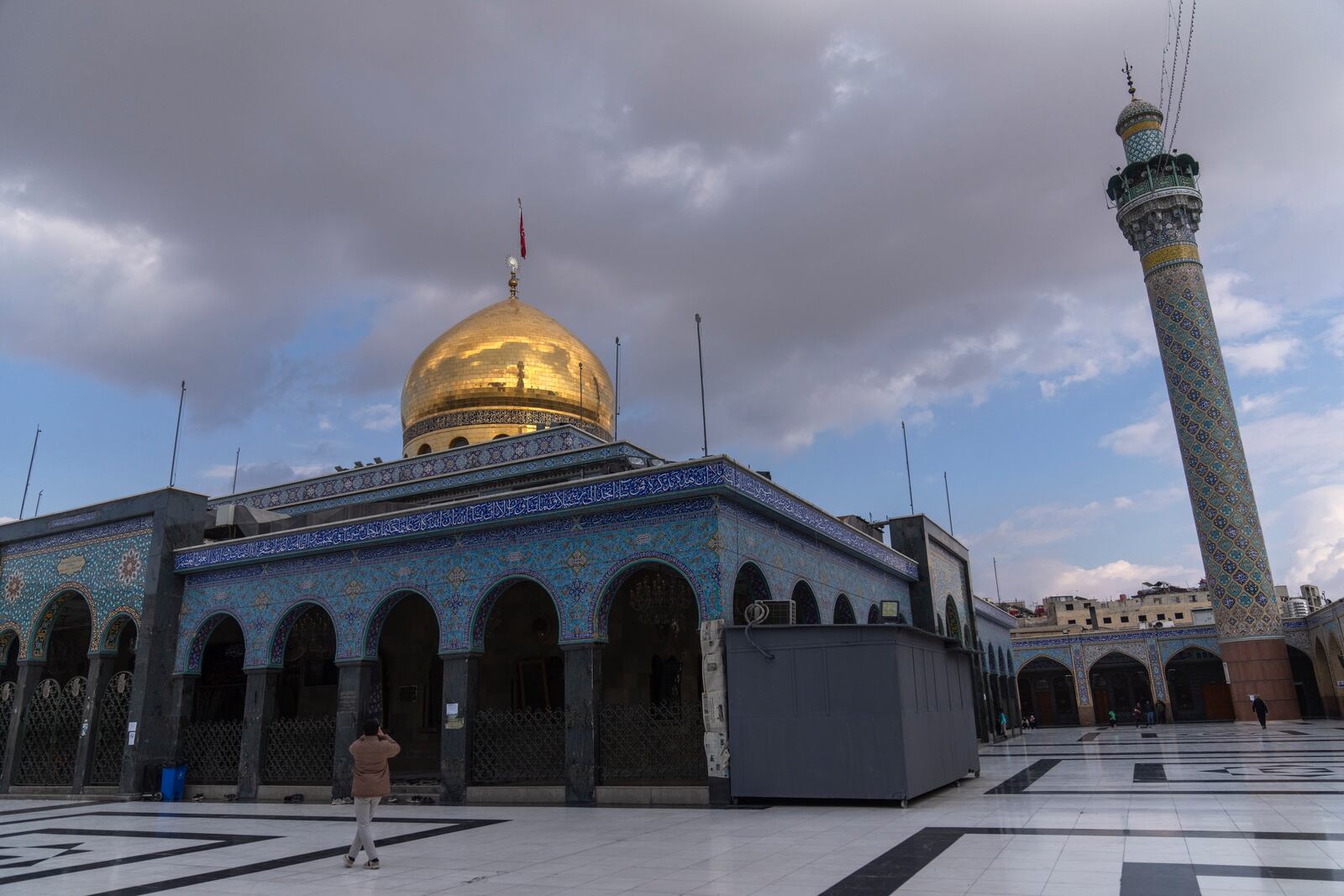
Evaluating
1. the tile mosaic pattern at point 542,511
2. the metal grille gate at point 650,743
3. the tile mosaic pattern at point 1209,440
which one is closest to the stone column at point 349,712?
the tile mosaic pattern at point 542,511

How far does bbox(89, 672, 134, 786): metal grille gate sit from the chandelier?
8207 millimetres

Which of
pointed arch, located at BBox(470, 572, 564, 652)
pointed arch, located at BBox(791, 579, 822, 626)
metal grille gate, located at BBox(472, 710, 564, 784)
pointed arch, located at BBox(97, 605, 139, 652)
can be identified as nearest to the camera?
metal grille gate, located at BBox(472, 710, 564, 784)

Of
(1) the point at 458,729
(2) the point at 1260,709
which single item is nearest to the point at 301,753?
(1) the point at 458,729

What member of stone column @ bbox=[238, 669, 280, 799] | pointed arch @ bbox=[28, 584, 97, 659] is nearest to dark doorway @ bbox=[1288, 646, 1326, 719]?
stone column @ bbox=[238, 669, 280, 799]

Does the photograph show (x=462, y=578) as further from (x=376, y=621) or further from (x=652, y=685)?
(x=652, y=685)

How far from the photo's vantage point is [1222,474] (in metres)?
23.8

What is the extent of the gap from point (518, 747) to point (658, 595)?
2751mm

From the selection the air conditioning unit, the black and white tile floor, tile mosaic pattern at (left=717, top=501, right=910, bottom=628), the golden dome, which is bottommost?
the black and white tile floor

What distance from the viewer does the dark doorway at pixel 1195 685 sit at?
31.3 meters

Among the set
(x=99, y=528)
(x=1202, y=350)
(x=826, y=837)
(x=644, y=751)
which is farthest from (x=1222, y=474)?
(x=99, y=528)

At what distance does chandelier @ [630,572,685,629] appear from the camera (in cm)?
1251

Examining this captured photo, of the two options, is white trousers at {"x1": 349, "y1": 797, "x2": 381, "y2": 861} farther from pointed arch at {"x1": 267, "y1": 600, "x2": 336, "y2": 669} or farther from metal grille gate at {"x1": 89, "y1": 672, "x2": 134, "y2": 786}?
metal grille gate at {"x1": 89, "y1": 672, "x2": 134, "y2": 786}

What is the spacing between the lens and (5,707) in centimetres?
1548

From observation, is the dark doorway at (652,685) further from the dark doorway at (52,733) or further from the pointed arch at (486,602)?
the dark doorway at (52,733)
